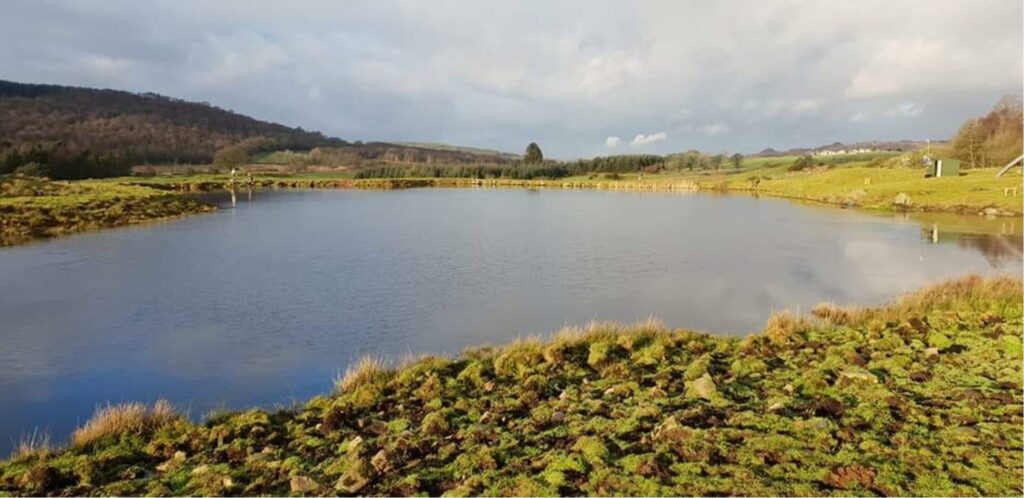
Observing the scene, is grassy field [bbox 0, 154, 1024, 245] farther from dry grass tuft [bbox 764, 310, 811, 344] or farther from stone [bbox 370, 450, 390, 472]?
dry grass tuft [bbox 764, 310, 811, 344]

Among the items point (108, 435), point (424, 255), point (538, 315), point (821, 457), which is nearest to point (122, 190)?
point (424, 255)

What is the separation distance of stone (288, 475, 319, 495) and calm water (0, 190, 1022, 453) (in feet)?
12.7

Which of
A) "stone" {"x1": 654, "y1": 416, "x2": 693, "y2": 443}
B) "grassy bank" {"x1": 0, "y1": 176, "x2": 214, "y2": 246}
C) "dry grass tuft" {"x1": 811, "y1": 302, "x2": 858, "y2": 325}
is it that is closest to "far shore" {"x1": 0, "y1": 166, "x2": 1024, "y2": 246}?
"grassy bank" {"x1": 0, "y1": 176, "x2": 214, "y2": 246}

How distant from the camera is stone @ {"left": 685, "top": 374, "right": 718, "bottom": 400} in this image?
8.75m

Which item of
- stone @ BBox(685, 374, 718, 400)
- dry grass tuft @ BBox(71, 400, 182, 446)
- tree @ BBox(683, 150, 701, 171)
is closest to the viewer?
dry grass tuft @ BBox(71, 400, 182, 446)

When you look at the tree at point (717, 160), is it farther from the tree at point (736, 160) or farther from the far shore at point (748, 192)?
the far shore at point (748, 192)

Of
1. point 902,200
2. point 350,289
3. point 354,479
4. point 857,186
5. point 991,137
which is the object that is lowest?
point 350,289

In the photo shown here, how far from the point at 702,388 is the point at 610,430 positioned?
2130 millimetres

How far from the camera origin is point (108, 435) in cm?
775

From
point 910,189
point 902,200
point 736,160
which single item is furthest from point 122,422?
point 736,160

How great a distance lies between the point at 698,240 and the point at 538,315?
18626 mm

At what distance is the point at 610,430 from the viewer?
7.36m

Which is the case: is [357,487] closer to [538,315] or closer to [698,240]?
[538,315]

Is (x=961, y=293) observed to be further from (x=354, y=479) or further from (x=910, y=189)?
(x=910, y=189)
